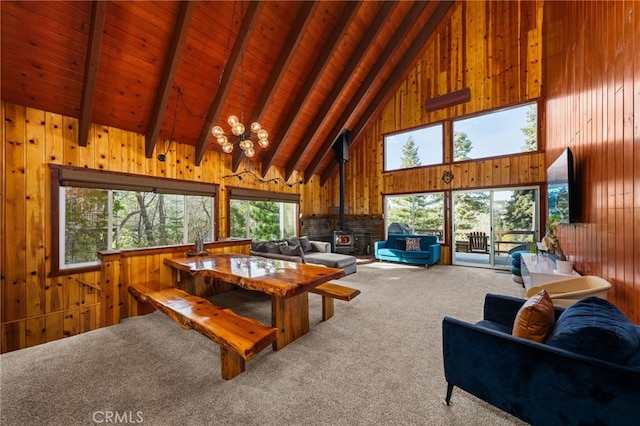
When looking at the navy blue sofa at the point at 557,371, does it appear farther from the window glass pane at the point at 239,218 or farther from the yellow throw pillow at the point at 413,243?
the window glass pane at the point at 239,218

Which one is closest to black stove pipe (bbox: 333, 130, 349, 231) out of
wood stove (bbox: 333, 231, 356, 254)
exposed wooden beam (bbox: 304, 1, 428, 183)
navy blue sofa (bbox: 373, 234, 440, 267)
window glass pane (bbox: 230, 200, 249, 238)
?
wood stove (bbox: 333, 231, 356, 254)

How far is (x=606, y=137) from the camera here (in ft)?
7.43

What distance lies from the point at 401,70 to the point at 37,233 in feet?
26.3

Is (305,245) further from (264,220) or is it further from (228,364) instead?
(228,364)

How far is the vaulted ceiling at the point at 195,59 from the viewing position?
2.93 m

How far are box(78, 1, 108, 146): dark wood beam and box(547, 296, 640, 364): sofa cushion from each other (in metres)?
4.84

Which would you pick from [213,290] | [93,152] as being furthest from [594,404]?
[93,152]

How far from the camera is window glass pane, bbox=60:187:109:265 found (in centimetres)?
363

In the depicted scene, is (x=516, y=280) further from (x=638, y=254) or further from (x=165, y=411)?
(x=165, y=411)

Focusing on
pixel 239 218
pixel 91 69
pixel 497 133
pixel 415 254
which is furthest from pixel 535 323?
pixel 497 133

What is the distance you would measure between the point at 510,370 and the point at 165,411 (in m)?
2.10

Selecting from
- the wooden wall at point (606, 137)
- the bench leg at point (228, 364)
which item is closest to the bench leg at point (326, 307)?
the bench leg at point (228, 364)

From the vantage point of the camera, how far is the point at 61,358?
2.18 meters

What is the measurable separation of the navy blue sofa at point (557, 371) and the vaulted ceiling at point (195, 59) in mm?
4432
